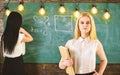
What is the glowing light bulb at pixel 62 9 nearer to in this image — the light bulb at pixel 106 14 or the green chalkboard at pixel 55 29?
the green chalkboard at pixel 55 29

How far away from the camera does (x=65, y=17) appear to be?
175 inches

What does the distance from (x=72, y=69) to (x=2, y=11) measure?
2574mm

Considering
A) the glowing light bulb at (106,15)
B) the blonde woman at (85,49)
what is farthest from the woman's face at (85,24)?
the glowing light bulb at (106,15)

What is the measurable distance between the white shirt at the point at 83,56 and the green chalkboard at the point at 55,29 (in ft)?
6.98

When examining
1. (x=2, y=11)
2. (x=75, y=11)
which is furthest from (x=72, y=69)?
(x=2, y=11)

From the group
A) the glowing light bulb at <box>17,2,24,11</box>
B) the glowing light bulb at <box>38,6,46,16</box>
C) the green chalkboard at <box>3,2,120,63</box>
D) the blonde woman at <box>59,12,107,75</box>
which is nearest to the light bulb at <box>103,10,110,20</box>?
the green chalkboard at <box>3,2,120,63</box>

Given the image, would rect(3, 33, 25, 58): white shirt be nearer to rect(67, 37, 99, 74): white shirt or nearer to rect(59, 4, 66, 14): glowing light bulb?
rect(59, 4, 66, 14): glowing light bulb

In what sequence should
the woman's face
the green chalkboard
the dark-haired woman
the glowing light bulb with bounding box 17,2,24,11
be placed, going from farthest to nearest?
the green chalkboard
the glowing light bulb with bounding box 17,2,24,11
the dark-haired woman
the woman's face

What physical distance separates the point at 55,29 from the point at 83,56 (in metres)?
2.19

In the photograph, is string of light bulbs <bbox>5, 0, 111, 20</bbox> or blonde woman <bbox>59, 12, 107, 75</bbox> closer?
blonde woman <bbox>59, 12, 107, 75</bbox>

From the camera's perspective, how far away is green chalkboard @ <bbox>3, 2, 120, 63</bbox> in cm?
445

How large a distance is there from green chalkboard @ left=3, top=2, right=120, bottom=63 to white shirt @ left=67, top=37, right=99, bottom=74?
2128 millimetres

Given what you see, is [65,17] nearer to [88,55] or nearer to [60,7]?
[60,7]

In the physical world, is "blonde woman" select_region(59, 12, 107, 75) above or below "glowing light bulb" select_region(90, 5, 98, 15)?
below
